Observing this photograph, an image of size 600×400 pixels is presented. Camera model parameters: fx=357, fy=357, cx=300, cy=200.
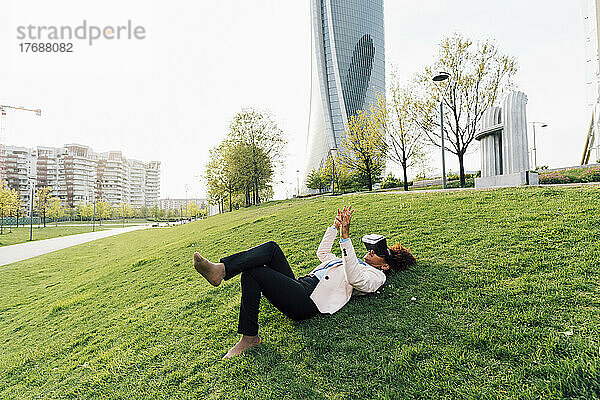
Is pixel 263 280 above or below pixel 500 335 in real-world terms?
above

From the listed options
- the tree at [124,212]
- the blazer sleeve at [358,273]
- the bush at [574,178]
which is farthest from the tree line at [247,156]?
the tree at [124,212]

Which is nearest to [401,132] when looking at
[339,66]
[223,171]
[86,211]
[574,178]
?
[574,178]

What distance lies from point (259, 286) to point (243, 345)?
0.63 m

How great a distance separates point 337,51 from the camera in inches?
3506

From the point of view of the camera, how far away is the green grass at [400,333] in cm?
276

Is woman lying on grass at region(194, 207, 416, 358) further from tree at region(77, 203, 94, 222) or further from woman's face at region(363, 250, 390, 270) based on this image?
Answer: tree at region(77, 203, 94, 222)

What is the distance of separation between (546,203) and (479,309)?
452 centimetres

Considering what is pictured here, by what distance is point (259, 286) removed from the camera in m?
3.65

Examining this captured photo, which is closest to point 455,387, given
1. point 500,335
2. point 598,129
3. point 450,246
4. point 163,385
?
point 500,335

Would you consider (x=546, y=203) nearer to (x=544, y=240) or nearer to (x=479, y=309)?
(x=544, y=240)

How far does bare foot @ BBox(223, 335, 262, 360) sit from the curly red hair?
2003mm

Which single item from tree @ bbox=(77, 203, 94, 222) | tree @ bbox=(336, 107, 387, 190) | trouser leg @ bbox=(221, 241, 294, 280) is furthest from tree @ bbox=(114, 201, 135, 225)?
trouser leg @ bbox=(221, 241, 294, 280)

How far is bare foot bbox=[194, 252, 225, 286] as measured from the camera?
3383 millimetres

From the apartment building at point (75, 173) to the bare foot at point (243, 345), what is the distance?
109 m
